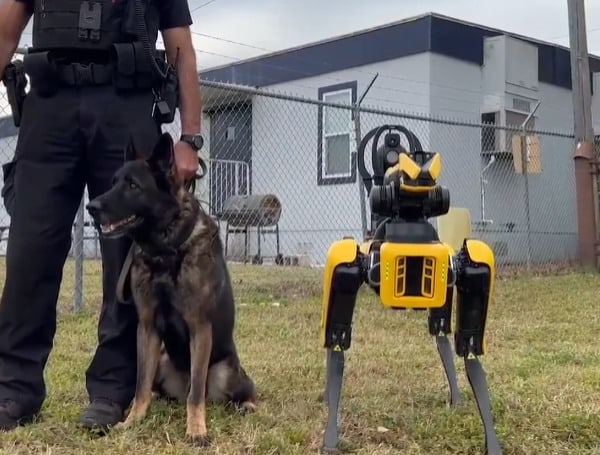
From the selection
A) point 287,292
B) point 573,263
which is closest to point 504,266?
point 573,263

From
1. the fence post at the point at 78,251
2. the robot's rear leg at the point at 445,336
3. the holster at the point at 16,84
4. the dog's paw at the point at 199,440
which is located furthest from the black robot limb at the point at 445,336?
the fence post at the point at 78,251

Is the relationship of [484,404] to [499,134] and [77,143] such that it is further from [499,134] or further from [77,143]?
[499,134]

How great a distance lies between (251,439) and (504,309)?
4844 millimetres

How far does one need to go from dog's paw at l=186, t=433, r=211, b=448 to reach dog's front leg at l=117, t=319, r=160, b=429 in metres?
0.32

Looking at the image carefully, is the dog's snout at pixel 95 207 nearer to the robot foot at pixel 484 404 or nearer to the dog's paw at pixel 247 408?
the dog's paw at pixel 247 408

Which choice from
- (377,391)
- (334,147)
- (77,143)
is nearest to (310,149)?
(334,147)

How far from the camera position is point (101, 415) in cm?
351

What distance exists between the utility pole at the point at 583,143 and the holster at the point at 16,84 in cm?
919

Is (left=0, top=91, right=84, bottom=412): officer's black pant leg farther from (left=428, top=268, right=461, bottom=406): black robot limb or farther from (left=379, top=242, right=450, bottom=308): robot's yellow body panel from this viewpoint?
(left=428, top=268, right=461, bottom=406): black robot limb

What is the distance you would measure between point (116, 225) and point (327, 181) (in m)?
9.45

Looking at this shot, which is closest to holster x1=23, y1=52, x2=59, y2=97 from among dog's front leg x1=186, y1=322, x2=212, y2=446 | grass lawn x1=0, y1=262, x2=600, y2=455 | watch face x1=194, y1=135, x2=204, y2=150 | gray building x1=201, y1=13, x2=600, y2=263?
watch face x1=194, y1=135, x2=204, y2=150

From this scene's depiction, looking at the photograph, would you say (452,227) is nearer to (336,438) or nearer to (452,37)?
(452,37)

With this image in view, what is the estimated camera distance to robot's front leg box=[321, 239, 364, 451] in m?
3.09

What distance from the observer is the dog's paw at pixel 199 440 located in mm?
3312
